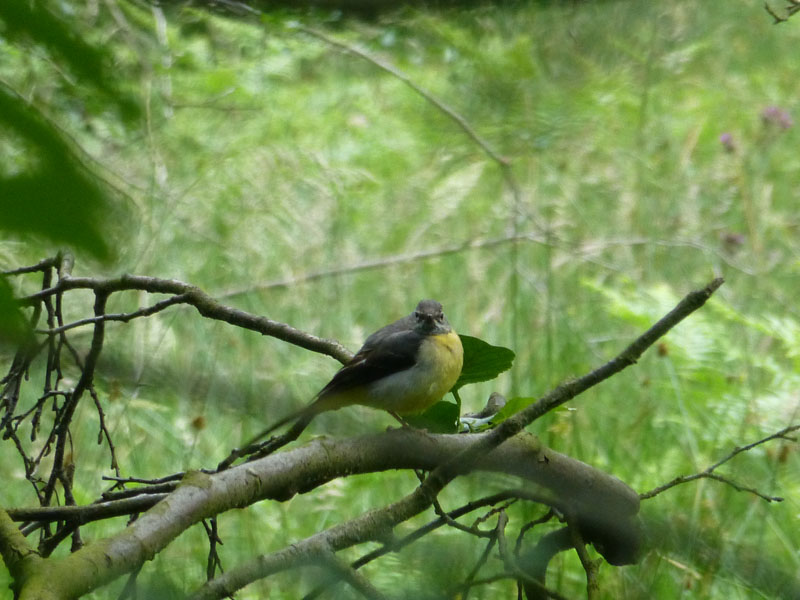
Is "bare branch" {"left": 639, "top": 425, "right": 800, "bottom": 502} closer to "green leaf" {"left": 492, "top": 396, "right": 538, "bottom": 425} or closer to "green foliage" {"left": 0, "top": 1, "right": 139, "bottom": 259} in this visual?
"green leaf" {"left": 492, "top": 396, "right": 538, "bottom": 425}

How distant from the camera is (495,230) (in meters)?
5.19

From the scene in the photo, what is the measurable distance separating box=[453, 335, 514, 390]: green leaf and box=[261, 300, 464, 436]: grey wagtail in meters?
0.17

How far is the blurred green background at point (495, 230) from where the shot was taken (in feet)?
9.78

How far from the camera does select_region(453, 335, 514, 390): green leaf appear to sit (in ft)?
5.45

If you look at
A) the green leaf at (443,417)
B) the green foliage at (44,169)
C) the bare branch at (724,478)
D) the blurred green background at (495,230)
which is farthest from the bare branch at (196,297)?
the green foliage at (44,169)

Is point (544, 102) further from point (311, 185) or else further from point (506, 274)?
point (311, 185)

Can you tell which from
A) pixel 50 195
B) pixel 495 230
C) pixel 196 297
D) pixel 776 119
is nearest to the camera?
pixel 50 195

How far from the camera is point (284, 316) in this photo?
4227mm

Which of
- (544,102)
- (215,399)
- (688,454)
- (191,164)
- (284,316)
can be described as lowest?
(688,454)

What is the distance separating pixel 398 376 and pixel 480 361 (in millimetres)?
439

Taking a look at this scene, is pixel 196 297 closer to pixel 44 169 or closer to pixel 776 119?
pixel 44 169

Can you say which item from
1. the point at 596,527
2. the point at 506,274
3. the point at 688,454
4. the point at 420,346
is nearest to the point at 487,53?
the point at 506,274

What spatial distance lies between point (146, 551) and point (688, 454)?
8.38 feet

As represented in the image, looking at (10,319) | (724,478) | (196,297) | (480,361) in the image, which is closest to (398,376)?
(480,361)
